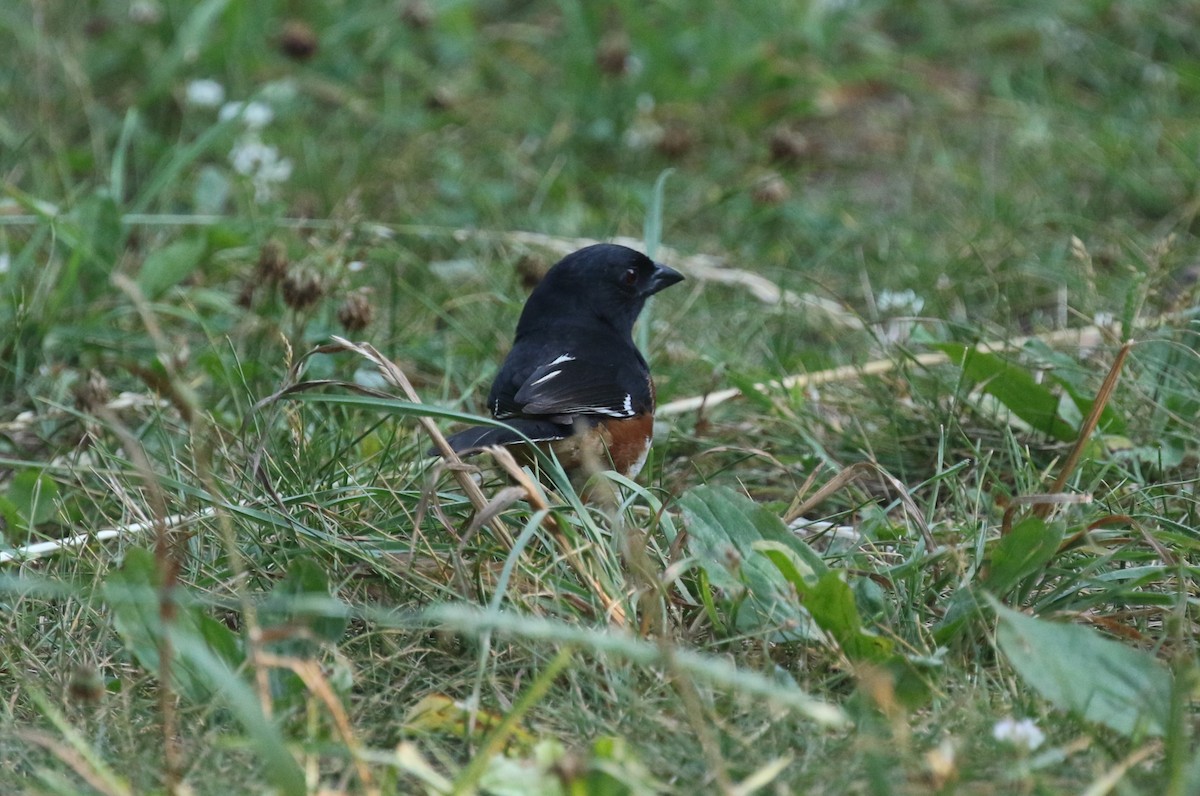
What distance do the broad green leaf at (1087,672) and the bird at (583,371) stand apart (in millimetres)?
1034

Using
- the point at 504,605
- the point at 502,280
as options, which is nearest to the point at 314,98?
the point at 502,280

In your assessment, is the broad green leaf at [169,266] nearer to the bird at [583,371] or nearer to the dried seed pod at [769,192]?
the bird at [583,371]

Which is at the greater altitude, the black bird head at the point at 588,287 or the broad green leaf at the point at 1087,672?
the broad green leaf at the point at 1087,672

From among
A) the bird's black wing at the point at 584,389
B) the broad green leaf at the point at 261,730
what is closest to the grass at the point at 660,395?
the broad green leaf at the point at 261,730

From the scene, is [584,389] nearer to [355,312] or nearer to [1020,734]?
[355,312]

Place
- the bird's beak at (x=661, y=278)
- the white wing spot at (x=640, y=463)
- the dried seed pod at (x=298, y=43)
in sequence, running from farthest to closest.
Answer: the dried seed pod at (x=298, y=43) < the bird's beak at (x=661, y=278) < the white wing spot at (x=640, y=463)

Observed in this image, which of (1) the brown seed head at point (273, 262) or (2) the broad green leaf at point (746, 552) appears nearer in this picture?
(2) the broad green leaf at point (746, 552)

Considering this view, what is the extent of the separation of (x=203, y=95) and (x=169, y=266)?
124 cm

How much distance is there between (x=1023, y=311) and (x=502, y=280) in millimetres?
1495

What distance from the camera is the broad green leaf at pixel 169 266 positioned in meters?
3.79

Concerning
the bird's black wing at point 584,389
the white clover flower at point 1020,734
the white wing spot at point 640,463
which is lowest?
the white wing spot at point 640,463

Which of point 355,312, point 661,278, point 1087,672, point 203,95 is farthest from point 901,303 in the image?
point 203,95

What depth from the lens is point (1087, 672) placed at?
1913 millimetres

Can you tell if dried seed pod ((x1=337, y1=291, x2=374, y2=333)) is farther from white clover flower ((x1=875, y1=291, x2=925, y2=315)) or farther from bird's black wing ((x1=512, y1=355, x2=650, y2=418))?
white clover flower ((x1=875, y1=291, x2=925, y2=315))
